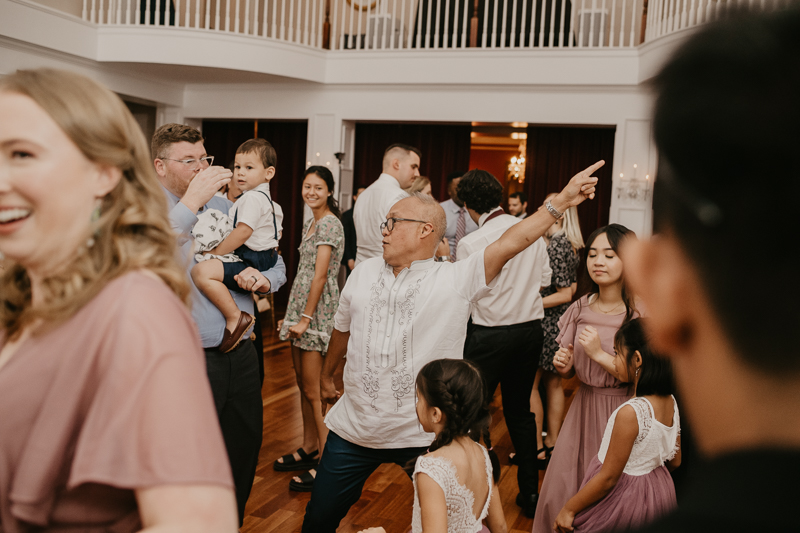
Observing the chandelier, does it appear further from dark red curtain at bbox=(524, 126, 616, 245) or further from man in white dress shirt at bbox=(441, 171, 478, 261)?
man in white dress shirt at bbox=(441, 171, 478, 261)

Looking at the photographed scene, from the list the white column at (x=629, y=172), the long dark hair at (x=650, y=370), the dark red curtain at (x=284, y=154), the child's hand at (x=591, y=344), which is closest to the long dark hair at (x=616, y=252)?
the child's hand at (x=591, y=344)

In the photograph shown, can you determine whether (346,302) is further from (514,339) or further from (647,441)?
(514,339)

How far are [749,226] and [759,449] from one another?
15 cm

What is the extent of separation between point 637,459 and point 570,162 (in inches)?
294

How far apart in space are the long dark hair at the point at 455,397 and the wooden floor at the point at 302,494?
56.3 inches

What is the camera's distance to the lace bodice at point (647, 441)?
2.09 metres

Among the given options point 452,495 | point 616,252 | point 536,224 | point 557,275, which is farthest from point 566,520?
point 557,275

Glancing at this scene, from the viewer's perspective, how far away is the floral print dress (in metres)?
3.84

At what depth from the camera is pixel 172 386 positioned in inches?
30.8

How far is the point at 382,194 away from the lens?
434 cm

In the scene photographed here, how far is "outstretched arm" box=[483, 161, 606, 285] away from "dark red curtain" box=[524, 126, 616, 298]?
268 inches

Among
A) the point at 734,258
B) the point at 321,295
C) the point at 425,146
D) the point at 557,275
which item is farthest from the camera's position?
the point at 425,146

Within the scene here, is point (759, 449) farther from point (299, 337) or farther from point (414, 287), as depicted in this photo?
point (299, 337)

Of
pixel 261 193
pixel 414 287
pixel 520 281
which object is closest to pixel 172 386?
pixel 414 287
